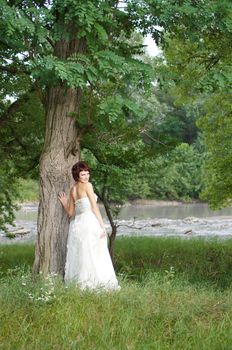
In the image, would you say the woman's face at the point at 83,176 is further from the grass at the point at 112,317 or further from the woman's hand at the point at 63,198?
the grass at the point at 112,317

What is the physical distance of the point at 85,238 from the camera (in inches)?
306

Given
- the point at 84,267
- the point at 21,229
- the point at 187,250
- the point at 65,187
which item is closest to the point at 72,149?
the point at 65,187

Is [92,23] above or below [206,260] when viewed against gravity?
above

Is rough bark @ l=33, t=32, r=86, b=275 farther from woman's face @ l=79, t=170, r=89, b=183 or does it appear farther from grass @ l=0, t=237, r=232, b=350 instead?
grass @ l=0, t=237, r=232, b=350

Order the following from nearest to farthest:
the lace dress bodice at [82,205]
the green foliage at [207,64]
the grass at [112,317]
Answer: the grass at [112,317] < the green foliage at [207,64] < the lace dress bodice at [82,205]

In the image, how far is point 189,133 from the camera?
56.9 metres

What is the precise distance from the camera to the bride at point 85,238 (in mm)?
7535

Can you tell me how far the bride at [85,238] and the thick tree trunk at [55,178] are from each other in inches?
4.5

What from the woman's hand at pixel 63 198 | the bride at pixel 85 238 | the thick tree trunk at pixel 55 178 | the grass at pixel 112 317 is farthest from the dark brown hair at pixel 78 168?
the grass at pixel 112 317

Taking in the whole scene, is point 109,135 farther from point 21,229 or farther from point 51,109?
point 21,229

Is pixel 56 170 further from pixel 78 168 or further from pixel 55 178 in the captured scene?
pixel 78 168

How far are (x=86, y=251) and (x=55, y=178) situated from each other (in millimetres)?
1139

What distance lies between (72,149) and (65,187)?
0.54m

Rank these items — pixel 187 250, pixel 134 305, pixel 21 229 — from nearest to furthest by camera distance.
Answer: pixel 134 305, pixel 187 250, pixel 21 229
